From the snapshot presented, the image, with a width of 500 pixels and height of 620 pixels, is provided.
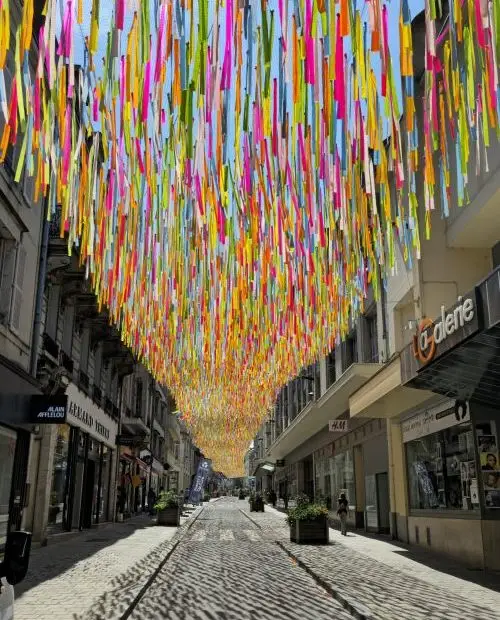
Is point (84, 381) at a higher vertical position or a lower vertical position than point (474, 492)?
higher

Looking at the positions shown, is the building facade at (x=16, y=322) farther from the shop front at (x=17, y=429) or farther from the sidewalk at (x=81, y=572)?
the sidewalk at (x=81, y=572)

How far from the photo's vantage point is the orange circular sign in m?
11.9

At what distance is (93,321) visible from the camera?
87.3ft

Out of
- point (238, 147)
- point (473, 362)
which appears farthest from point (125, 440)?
point (238, 147)

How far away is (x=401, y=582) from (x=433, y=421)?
6278 millimetres

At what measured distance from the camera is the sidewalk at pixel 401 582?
923cm

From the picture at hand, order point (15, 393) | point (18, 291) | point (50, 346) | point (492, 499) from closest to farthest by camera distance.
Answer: point (492, 499), point (15, 393), point (18, 291), point (50, 346)

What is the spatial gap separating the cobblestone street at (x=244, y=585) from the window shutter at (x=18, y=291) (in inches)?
237

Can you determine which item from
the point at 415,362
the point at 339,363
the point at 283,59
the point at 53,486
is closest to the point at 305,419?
the point at 339,363

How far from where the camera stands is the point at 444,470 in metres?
16.8

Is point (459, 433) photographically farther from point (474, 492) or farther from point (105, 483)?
point (105, 483)

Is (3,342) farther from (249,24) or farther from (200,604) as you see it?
(249,24)

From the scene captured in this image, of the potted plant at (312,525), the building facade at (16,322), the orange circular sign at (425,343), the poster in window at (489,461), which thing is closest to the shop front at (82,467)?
the building facade at (16,322)

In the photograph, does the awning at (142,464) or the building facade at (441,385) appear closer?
the building facade at (441,385)
